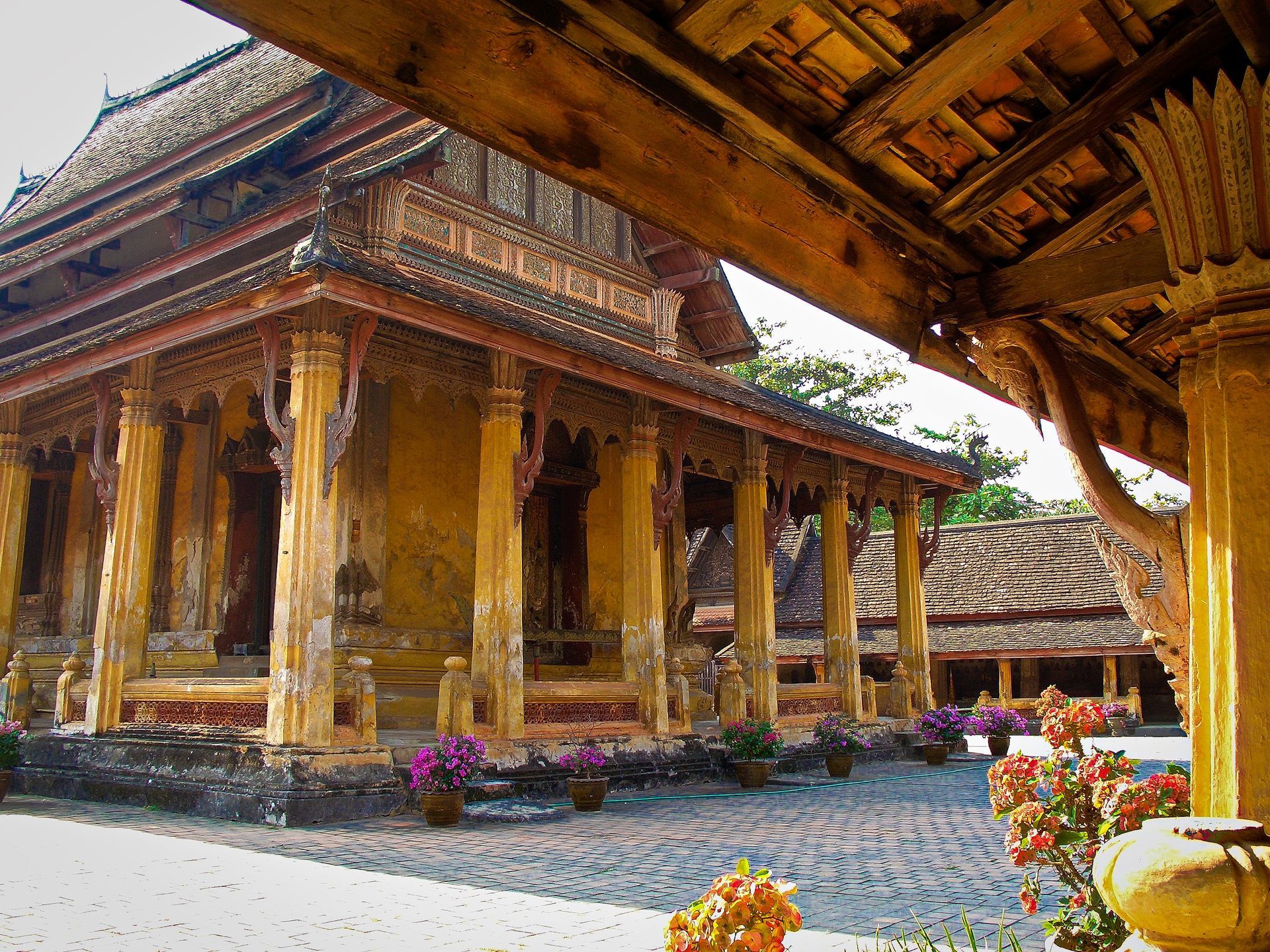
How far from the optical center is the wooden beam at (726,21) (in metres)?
2.95

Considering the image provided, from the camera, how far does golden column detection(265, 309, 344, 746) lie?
951 centimetres

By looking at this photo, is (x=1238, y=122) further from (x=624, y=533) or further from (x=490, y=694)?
(x=624, y=533)

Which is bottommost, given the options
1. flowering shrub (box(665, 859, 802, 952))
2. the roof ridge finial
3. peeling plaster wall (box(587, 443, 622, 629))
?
flowering shrub (box(665, 859, 802, 952))

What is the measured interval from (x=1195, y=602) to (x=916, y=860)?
4637 mm

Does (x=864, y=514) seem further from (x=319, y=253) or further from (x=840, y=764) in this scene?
(x=319, y=253)

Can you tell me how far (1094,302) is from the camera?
162 inches

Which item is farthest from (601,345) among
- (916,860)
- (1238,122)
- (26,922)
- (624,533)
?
(1238,122)

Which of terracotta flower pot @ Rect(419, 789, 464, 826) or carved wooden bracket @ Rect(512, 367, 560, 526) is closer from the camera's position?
terracotta flower pot @ Rect(419, 789, 464, 826)

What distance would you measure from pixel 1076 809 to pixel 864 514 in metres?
13.5

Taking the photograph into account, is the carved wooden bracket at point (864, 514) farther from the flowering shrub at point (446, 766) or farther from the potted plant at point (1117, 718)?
the potted plant at point (1117, 718)

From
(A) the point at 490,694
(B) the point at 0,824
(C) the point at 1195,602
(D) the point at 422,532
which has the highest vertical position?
(D) the point at 422,532

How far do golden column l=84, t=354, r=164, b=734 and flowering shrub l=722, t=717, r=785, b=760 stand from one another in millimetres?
6779

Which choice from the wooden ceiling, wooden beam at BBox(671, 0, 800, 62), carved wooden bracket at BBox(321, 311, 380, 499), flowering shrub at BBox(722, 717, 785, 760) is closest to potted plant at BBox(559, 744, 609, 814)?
flowering shrub at BBox(722, 717, 785, 760)

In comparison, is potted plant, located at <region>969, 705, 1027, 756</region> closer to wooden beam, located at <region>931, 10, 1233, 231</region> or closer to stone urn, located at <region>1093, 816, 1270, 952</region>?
wooden beam, located at <region>931, 10, 1233, 231</region>
